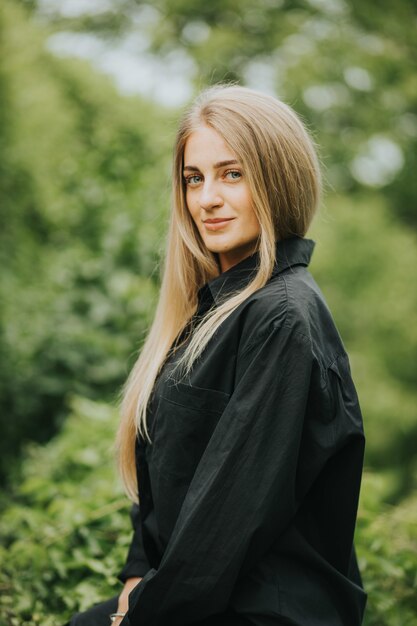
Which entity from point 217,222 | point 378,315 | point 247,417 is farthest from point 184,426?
point 378,315

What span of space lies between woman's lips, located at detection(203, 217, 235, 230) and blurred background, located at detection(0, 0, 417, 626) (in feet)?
1.56

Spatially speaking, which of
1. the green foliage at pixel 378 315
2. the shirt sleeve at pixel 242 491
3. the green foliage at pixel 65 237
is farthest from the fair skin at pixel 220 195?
the green foliage at pixel 378 315

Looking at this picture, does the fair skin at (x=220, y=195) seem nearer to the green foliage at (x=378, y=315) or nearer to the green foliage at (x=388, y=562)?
the green foliage at (x=388, y=562)

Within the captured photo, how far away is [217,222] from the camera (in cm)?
194

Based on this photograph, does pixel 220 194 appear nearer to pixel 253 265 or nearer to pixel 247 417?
pixel 253 265

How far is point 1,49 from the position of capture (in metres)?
6.65

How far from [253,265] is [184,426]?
0.47 m

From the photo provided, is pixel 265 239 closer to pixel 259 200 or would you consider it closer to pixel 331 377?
pixel 259 200

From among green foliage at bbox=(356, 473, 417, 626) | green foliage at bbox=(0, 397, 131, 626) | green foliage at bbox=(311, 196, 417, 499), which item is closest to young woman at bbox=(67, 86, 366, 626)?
green foliage at bbox=(0, 397, 131, 626)

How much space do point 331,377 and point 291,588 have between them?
508 mm

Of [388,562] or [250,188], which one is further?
[388,562]

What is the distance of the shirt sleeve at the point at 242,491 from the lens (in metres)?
1.58

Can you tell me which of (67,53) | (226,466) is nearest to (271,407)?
(226,466)

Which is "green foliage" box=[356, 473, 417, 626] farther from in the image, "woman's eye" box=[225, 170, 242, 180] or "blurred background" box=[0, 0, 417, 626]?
"woman's eye" box=[225, 170, 242, 180]
